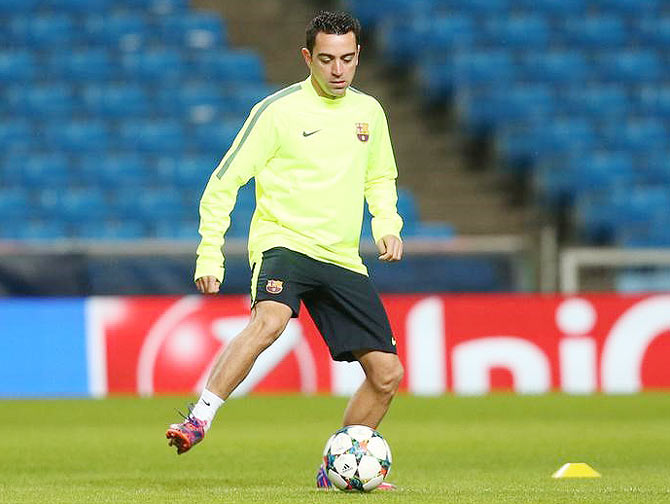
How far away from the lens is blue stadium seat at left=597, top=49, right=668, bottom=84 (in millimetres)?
19547

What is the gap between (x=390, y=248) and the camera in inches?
271

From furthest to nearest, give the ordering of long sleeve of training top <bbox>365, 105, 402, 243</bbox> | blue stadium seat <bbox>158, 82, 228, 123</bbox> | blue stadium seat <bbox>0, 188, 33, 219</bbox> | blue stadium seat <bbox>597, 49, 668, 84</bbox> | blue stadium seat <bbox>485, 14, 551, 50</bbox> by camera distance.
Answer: blue stadium seat <bbox>485, 14, 551, 50</bbox> → blue stadium seat <bbox>597, 49, 668, 84</bbox> → blue stadium seat <bbox>158, 82, 228, 123</bbox> → blue stadium seat <bbox>0, 188, 33, 219</bbox> → long sleeve of training top <bbox>365, 105, 402, 243</bbox>

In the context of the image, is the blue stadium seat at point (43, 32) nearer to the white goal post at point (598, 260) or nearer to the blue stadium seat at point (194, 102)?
the blue stadium seat at point (194, 102)

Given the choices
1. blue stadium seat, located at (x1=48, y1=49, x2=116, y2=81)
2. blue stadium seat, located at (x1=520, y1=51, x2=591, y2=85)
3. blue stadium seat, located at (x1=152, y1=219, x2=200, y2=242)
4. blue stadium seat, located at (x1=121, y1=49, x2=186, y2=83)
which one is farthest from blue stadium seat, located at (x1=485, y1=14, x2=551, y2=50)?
blue stadium seat, located at (x1=152, y1=219, x2=200, y2=242)

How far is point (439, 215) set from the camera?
18.0m

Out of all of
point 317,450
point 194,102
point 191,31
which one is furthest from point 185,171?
point 317,450

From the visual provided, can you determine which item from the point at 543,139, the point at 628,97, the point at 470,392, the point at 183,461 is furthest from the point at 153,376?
the point at 628,97

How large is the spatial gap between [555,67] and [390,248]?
12.9m

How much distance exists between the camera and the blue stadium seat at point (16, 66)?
18.4 metres

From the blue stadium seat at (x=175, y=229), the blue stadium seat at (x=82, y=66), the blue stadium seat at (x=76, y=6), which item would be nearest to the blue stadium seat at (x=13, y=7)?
the blue stadium seat at (x=76, y=6)

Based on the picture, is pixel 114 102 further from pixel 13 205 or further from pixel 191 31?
pixel 13 205

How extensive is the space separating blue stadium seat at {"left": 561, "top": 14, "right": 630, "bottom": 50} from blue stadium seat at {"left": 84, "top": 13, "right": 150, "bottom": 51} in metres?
5.41

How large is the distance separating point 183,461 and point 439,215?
965 cm

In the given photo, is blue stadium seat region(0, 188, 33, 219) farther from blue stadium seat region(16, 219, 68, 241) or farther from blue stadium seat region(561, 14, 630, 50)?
blue stadium seat region(561, 14, 630, 50)
